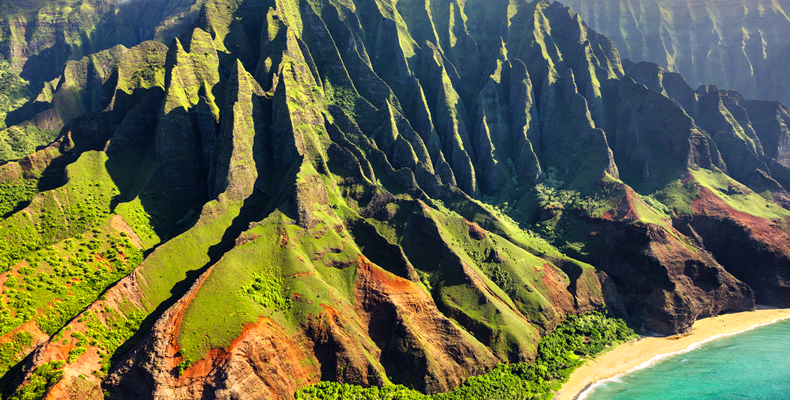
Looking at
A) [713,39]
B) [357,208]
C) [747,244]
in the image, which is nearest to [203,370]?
[357,208]

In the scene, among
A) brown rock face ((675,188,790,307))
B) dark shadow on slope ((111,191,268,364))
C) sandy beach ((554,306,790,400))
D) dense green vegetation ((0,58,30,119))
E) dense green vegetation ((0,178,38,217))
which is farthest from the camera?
dense green vegetation ((0,58,30,119))

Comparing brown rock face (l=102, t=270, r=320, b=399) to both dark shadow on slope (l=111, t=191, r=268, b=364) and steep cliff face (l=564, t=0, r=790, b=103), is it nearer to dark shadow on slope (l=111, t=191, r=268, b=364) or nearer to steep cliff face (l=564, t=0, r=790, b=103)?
dark shadow on slope (l=111, t=191, r=268, b=364)

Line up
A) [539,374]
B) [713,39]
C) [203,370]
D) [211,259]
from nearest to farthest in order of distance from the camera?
1. [203,370]
2. [211,259]
3. [539,374]
4. [713,39]

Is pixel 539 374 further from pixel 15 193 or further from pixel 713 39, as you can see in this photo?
pixel 713 39

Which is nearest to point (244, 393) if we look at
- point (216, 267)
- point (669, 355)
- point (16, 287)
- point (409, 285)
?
point (216, 267)

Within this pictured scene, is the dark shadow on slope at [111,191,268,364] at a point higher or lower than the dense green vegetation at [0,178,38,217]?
lower

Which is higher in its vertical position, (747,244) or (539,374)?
(747,244)

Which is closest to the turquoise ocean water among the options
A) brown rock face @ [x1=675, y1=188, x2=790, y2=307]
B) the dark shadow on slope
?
brown rock face @ [x1=675, y1=188, x2=790, y2=307]

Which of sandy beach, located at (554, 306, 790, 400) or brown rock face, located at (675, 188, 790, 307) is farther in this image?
brown rock face, located at (675, 188, 790, 307)
